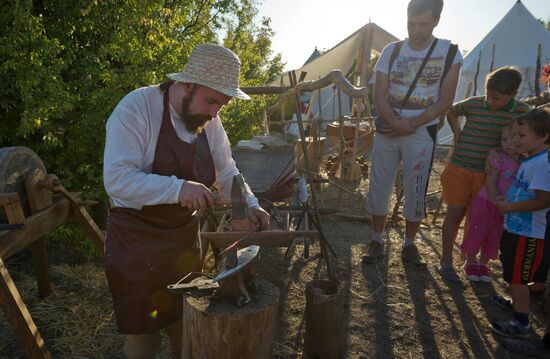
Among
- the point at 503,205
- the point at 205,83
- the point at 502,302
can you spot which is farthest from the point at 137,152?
the point at 502,302

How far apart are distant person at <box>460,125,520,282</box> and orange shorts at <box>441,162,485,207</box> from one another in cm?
6

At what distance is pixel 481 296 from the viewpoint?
11.9ft

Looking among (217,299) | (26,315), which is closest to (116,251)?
(217,299)

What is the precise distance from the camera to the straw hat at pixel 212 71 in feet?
6.01

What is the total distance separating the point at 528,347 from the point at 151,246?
105 inches

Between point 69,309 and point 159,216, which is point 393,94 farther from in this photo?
point 69,309

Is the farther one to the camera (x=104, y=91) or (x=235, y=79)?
(x=104, y=91)

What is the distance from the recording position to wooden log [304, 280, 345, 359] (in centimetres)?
255

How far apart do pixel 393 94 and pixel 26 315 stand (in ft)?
10.8

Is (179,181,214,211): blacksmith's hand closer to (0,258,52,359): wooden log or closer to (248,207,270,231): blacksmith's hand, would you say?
(248,207,270,231): blacksmith's hand

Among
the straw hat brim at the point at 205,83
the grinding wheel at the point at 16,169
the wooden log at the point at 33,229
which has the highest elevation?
the straw hat brim at the point at 205,83

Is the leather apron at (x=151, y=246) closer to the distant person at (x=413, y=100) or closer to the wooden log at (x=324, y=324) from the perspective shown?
the wooden log at (x=324, y=324)

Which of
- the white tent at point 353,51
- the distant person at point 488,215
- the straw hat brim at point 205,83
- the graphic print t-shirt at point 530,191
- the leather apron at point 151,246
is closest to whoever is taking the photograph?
the straw hat brim at point 205,83

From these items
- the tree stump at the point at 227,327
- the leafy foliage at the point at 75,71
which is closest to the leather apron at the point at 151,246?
the tree stump at the point at 227,327
